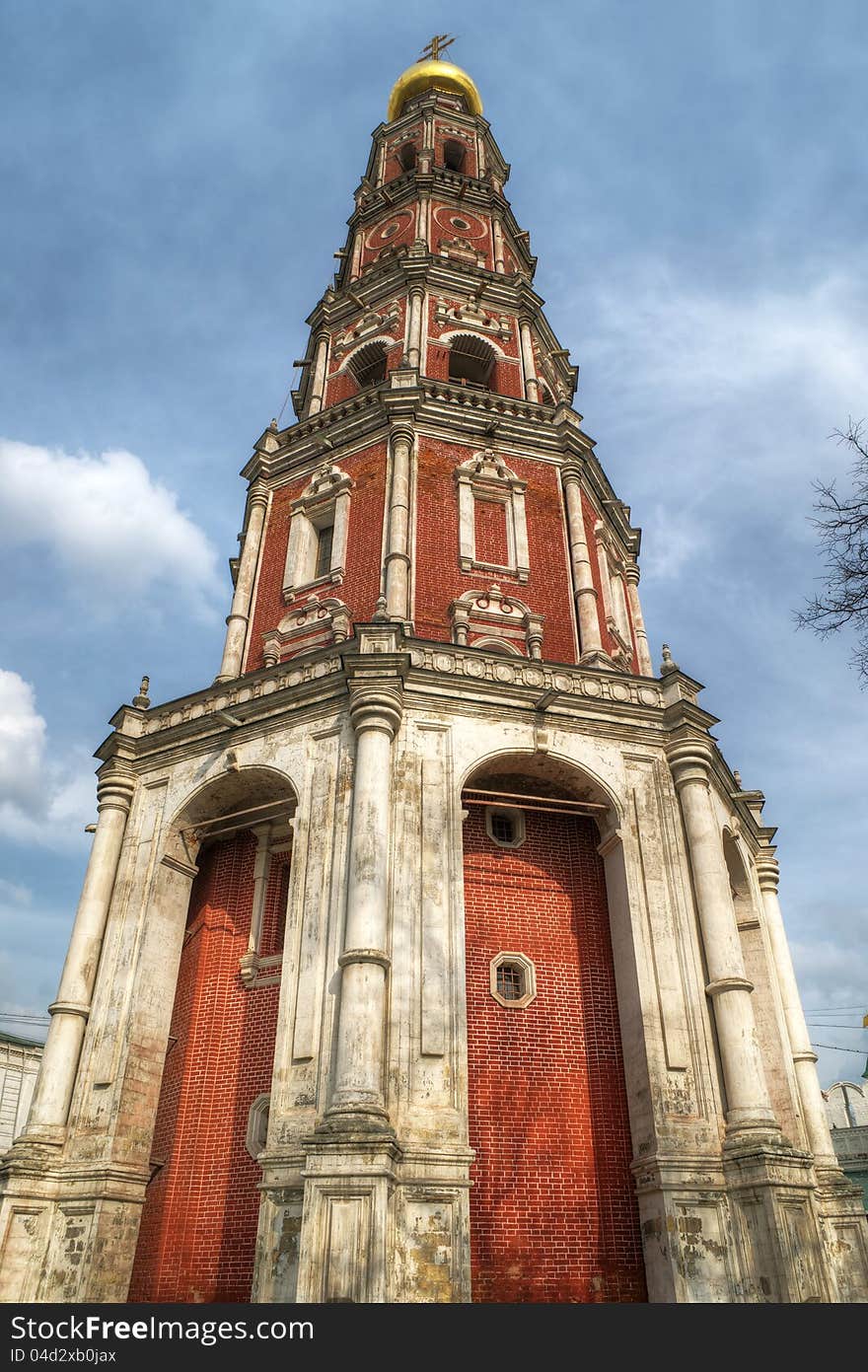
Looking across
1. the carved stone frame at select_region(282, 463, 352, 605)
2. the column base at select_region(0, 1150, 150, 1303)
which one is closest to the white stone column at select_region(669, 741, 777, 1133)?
the column base at select_region(0, 1150, 150, 1303)

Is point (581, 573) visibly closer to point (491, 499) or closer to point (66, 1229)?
point (491, 499)

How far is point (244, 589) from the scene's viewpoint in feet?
77.3

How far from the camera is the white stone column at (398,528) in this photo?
66.9ft

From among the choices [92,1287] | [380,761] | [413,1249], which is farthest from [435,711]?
[92,1287]

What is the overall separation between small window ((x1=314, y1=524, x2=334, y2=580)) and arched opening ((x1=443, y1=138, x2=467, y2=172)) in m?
21.5

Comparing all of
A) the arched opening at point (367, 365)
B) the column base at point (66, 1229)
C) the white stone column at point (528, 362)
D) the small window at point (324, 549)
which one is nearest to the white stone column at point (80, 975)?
the column base at point (66, 1229)

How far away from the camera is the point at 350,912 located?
1417 cm

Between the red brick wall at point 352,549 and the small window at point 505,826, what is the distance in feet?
17.8

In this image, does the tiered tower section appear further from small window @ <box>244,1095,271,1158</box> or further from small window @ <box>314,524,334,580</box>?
small window @ <box>244,1095,271,1158</box>

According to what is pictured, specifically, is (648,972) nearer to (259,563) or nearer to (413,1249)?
(413,1249)

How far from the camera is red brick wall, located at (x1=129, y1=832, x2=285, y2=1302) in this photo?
48.3 feet

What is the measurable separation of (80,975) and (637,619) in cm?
1630

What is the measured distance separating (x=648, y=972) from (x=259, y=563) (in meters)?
13.9

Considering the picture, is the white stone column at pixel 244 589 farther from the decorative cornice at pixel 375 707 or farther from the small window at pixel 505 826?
the small window at pixel 505 826
